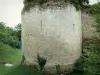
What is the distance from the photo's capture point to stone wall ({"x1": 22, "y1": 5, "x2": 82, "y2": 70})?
54.0ft

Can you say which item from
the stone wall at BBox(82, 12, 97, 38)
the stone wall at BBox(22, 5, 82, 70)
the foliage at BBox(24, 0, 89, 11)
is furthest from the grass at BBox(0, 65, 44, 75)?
the stone wall at BBox(82, 12, 97, 38)

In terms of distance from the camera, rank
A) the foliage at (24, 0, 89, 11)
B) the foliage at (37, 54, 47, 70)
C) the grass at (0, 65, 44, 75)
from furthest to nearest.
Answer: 1. the foliage at (24, 0, 89, 11)
2. the foliage at (37, 54, 47, 70)
3. the grass at (0, 65, 44, 75)

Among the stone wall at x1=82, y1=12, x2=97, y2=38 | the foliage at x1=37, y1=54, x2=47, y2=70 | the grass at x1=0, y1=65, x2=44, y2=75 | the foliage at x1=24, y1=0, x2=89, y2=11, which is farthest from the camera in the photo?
the stone wall at x1=82, y1=12, x2=97, y2=38

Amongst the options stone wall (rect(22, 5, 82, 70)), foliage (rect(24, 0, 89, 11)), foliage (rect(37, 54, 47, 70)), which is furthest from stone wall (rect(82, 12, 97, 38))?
foliage (rect(37, 54, 47, 70))

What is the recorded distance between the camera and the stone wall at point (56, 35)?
16453 millimetres

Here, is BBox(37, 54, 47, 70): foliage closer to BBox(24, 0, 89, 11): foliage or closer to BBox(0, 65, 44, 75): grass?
BBox(0, 65, 44, 75): grass

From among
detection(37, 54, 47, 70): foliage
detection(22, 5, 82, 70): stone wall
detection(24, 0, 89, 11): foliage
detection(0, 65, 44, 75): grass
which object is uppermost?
detection(24, 0, 89, 11): foliage

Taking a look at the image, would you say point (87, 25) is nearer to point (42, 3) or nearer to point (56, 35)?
point (56, 35)

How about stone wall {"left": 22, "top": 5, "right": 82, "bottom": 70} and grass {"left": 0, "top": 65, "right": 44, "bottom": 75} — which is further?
stone wall {"left": 22, "top": 5, "right": 82, "bottom": 70}

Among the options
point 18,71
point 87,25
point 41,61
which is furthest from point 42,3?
point 18,71

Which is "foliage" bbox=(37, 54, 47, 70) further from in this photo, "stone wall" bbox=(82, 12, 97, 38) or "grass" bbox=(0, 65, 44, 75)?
"stone wall" bbox=(82, 12, 97, 38)

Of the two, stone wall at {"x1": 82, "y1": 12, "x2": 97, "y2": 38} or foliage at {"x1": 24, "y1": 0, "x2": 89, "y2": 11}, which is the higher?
foliage at {"x1": 24, "y1": 0, "x2": 89, "y2": 11}

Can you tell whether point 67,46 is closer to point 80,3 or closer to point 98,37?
point 80,3

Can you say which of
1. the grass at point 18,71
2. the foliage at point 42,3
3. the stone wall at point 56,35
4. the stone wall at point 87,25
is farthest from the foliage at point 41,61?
the stone wall at point 87,25
